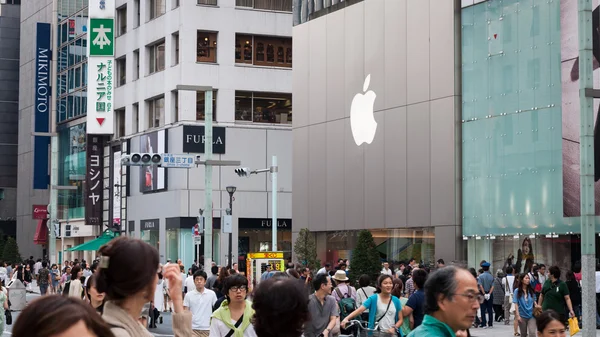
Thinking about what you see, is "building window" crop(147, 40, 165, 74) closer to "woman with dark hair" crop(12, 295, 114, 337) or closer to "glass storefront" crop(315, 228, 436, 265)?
"glass storefront" crop(315, 228, 436, 265)

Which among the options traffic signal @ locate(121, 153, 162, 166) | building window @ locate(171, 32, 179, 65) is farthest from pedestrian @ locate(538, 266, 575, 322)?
building window @ locate(171, 32, 179, 65)

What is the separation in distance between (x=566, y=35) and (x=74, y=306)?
32996mm

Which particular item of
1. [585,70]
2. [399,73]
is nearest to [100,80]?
[399,73]

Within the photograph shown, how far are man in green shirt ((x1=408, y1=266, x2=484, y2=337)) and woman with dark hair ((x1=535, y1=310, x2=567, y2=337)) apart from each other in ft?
8.13

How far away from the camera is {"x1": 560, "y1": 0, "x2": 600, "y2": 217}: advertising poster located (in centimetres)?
3362

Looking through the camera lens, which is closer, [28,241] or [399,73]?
[399,73]

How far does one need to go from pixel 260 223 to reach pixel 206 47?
9908 millimetres

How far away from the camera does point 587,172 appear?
17812 millimetres

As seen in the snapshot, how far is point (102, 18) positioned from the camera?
223 feet

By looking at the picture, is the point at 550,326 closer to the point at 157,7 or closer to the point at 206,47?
the point at 206,47

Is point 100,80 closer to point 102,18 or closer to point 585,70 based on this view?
point 102,18

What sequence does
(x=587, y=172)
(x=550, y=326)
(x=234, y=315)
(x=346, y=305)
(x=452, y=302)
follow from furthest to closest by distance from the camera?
(x=346, y=305) < (x=587, y=172) < (x=234, y=315) < (x=550, y=326) < (x=452, y=302)

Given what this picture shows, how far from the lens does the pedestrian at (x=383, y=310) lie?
619 inches

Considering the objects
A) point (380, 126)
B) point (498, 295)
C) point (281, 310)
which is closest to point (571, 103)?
point (498, 295)
